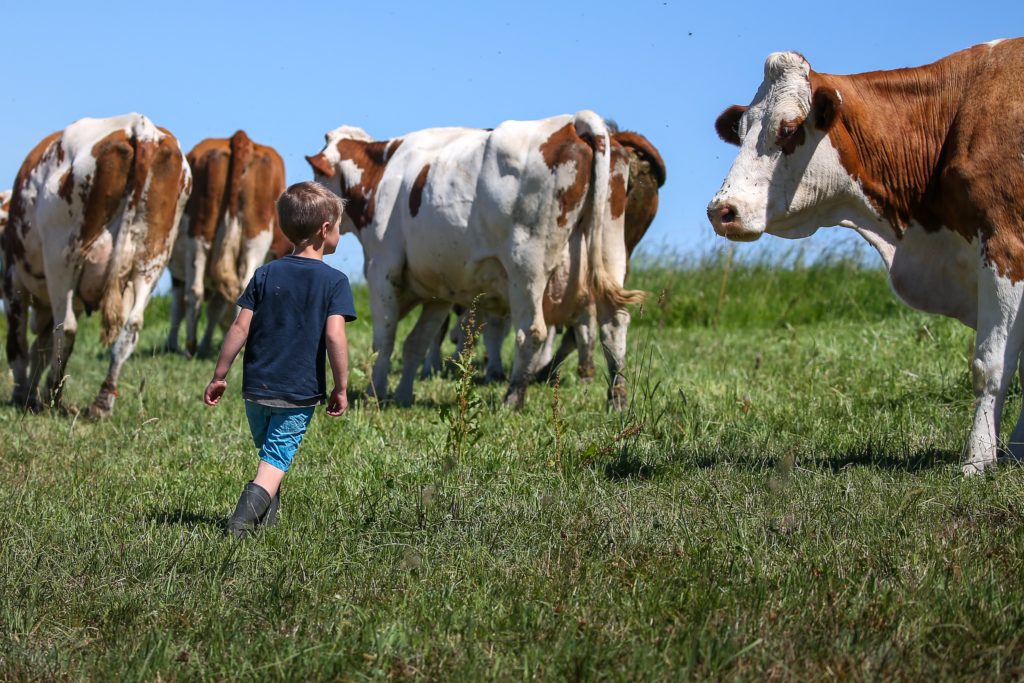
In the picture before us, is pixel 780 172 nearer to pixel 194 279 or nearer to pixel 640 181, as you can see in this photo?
pixel 640 181

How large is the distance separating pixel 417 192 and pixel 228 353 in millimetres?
4579

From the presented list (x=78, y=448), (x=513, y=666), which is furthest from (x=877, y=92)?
(x=78, y=448)

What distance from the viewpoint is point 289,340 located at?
460 cm

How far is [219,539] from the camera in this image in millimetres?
4379

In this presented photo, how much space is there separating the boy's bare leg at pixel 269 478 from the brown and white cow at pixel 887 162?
2.18 meters

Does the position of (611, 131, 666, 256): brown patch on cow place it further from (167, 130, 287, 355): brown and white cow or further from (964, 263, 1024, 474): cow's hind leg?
(167, 130, 287, 355): brown and white cow

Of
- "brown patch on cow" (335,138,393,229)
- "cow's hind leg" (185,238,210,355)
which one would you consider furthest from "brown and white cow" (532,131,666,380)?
"cow's hind leg" (185,238,210,355)

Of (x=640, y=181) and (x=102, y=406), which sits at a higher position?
(x=640, y=181)

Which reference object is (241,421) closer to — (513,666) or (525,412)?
(525,412)

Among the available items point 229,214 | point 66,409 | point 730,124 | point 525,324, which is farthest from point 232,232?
point 730,124

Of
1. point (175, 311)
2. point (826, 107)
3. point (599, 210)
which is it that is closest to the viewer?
point (826, 107)

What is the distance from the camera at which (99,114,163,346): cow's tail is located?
8367mm

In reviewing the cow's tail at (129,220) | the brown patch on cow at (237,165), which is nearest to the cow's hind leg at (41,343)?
the cow's tail at (129,220)

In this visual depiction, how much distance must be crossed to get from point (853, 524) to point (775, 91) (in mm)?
2143
